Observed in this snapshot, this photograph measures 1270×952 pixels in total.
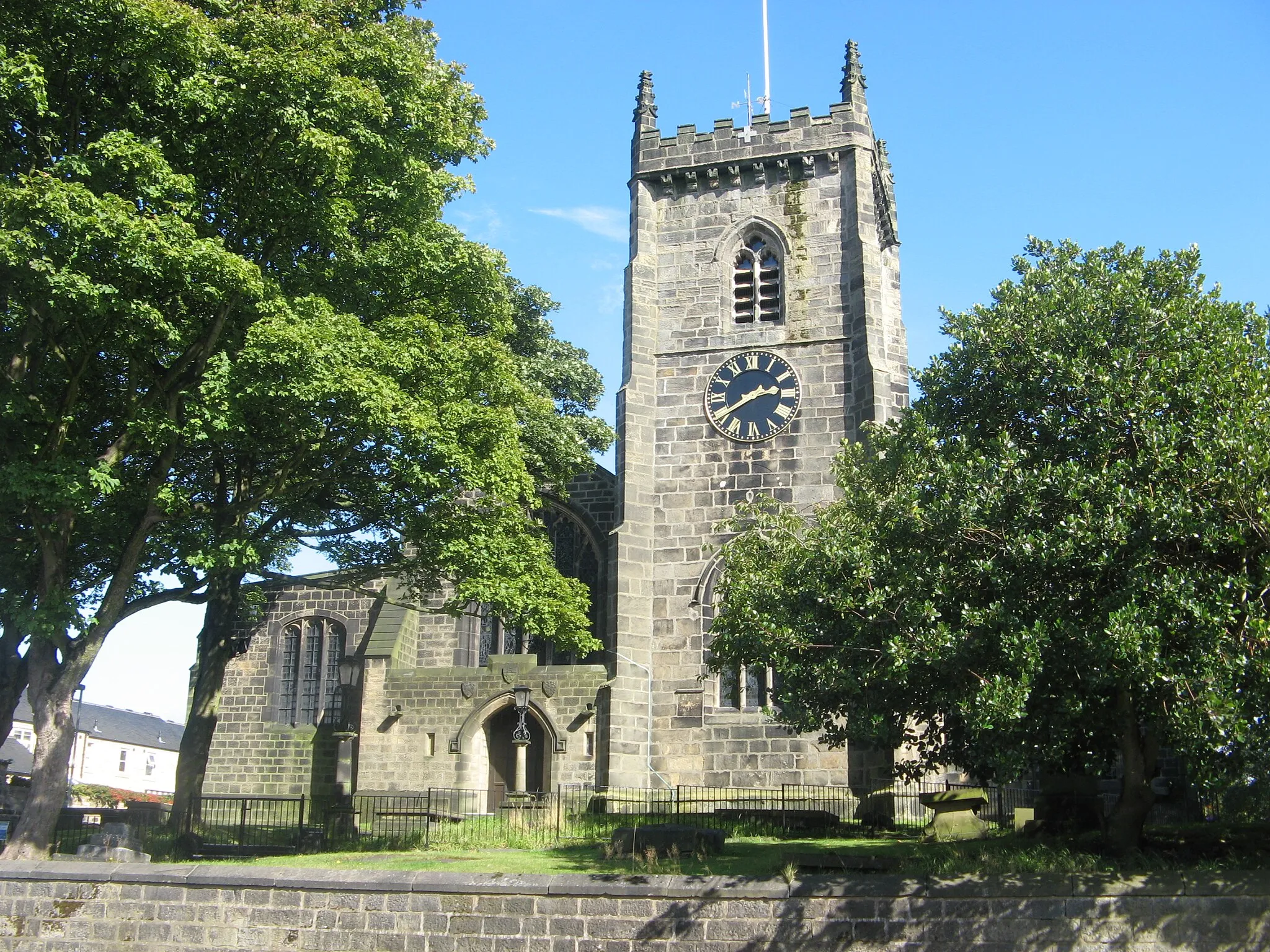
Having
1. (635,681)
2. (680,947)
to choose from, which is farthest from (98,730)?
(680,947)

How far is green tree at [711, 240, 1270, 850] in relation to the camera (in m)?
12.3

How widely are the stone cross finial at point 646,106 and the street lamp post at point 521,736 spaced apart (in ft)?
47.5

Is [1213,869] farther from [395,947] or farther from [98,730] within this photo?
[98,730]

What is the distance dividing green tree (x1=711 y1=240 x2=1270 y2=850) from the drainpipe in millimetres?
9598

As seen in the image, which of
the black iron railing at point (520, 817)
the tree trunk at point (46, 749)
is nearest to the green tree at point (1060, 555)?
the black iron railing at point (520, 817)

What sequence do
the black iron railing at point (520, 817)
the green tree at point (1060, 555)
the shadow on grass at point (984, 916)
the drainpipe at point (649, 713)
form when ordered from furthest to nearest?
the drainpipe at point (649, 713), the black iron railing at point (520, 817), the shadow on grass at point (984, 916), the green tree at point (1060, 555)

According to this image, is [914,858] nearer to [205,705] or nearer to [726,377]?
[205,705]

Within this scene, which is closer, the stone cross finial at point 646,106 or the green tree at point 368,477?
the green tree at point 368,477

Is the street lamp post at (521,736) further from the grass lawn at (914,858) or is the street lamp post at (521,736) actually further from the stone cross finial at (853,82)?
the stone cross finial at (853,82)

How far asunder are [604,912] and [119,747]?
67.3 meters

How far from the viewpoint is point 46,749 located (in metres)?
16.8

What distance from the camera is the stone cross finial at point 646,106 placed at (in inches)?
1203

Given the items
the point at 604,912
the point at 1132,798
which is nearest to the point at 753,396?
the point at 1132,798

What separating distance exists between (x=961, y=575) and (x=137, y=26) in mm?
13415
